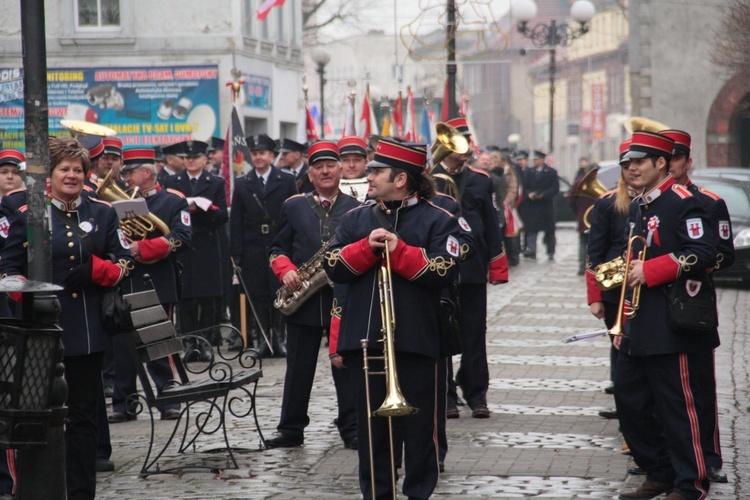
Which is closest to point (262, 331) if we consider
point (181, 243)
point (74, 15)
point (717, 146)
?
point (181, 243)

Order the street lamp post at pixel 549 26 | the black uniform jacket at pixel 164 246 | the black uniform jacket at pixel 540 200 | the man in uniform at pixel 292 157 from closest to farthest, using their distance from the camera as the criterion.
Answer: the black uniform jacket at pixel 164 246
the man in uniform at pixel 292 157
the street lamp post at pixel 549 26
the black uniform jacket at pixel 540 200

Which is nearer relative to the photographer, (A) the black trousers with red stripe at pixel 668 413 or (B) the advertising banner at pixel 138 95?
(A) the black trousers with red stripe at pixel 668 413

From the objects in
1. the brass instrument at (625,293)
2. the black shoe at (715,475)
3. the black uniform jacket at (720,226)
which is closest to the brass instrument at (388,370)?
the brass instrument at (625,293)

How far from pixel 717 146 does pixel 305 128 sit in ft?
69.5

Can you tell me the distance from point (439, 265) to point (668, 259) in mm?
1337

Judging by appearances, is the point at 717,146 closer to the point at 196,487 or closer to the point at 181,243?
the point at 181,243

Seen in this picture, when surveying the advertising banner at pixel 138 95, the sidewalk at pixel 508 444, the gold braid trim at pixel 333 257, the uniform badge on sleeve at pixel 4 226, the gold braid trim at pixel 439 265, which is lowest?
the sidewalk at pixel 508 444

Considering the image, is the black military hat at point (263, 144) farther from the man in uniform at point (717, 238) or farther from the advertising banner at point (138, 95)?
the advertising banner at point (138, 95)

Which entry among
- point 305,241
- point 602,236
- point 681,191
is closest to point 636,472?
point 602,236

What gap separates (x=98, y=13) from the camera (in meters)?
27.6

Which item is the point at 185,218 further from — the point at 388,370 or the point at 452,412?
the point at 388,370

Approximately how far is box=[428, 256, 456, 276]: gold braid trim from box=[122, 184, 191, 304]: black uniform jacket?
15.0 feet

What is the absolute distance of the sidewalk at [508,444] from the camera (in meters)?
7.39

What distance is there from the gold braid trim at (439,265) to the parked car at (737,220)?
1331 cm
